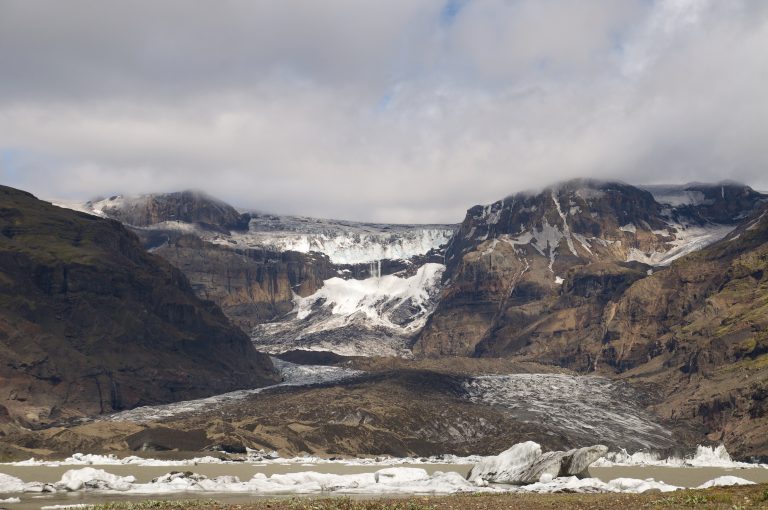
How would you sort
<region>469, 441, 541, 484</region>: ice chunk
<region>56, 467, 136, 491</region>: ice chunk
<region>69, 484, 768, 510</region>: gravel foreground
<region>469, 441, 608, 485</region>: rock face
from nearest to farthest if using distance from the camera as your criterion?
<region>69, 484, 768, 510</region>: gravel foreground < <region>56, 467, 136, 491</region>: ice chunk < <region>469, 441, 608, 485</region>: rock face < <region>469, 441, 541, 484</region>: ice chunk

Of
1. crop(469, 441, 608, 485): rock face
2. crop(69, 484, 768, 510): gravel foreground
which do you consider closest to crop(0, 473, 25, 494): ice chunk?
crop(69, 484, 768, 510): gravel foreground

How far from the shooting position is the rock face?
141750mm

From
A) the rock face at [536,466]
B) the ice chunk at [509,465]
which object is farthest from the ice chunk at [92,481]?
the ice chunk at [509,465]

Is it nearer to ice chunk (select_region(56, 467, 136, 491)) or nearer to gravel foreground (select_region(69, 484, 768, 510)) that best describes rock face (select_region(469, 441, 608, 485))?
gravel foreground (select_region(69, 484, 768, 510))

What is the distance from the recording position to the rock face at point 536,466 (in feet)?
465

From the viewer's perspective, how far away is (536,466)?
14362 centimetres

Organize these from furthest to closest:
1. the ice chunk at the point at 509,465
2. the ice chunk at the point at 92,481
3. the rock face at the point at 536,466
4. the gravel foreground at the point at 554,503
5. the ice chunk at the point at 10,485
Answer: the ice chunk at the point at 509,465
the rock face at the point at 536,466
the ice chunk at the point at 92,481
the ice chunk at the point at 10,485
the gravel foreground at the point at 554,503

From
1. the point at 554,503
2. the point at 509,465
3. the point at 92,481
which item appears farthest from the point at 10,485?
the point at 554,503

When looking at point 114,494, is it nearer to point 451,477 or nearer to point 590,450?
point 451,477

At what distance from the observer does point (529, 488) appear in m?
125

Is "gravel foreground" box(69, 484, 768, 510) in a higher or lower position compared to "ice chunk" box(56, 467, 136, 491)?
higher

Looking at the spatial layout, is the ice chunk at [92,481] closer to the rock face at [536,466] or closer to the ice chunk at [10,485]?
the ice chunk at [10,485]

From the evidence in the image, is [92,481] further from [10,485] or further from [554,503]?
[554,503]

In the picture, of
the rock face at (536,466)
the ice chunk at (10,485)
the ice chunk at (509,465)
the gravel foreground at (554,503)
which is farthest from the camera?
the ice chunk at (509,465)
